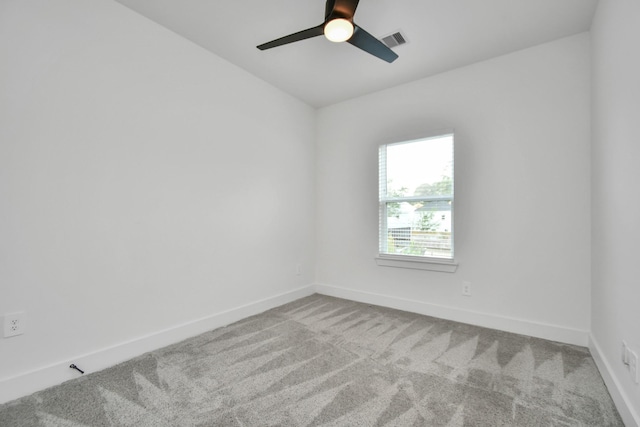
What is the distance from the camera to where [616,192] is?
5.42 ft

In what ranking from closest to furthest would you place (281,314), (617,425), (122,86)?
1. (617,425)
2. (122,86)
3. (281,314)

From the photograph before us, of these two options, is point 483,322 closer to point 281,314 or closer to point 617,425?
point 617,425

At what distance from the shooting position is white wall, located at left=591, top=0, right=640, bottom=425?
138 centimetres

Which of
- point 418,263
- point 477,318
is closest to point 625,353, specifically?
point 477,318

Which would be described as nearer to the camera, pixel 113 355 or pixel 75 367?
pixel 75 367

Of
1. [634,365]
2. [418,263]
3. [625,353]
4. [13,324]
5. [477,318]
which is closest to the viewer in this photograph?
[634,365]

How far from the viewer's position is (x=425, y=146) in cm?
314

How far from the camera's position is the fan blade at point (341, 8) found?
5.01ft

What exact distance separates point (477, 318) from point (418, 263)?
743mm

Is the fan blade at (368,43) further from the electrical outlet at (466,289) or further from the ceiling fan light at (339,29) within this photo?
the electrical outlet at (466,289)

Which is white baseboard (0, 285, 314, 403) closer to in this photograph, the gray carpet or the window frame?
the gray carpet

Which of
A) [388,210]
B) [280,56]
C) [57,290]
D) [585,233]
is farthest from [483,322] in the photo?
[57,290]

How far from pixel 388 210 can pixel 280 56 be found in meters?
2.03

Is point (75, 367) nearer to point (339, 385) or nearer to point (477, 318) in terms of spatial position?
point (339, 385)
